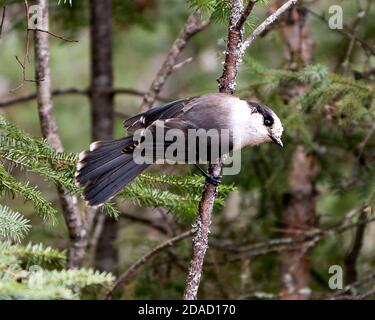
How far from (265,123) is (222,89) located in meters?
0.57

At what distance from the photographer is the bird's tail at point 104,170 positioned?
10.2ft

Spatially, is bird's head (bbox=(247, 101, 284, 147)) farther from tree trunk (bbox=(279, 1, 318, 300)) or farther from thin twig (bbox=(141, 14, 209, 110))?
tree trunk (bbox=(279, 1, 318, 300))

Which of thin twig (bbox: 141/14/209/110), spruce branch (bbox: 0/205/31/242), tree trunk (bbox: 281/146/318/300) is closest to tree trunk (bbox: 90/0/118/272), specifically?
thin twig (bbox: 141/14/209/110)

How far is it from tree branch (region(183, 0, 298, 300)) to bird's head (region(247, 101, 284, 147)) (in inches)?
20.6

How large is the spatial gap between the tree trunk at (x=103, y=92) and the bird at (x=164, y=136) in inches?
81.0

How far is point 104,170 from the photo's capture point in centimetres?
326

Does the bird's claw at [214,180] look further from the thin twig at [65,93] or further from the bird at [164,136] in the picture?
the thin twig at [65,93]

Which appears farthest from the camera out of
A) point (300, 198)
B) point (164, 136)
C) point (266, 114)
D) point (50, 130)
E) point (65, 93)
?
point (65, 93)

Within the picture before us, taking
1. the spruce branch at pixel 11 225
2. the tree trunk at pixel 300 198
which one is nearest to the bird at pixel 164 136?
the spruce branch at pixel 11 225

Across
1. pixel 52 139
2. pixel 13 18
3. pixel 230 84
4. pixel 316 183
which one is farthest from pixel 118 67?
pixel 230 84

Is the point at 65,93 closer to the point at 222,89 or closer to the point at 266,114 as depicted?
the point at 266,114

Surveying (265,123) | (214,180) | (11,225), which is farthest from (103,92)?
(11,225)
